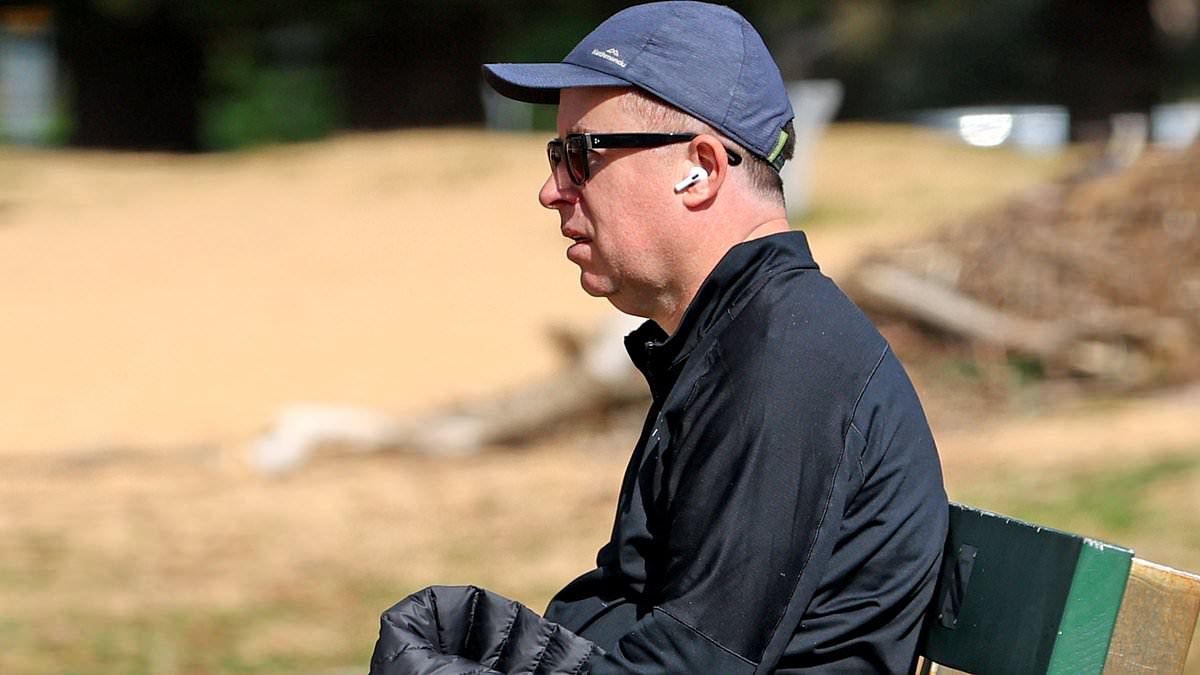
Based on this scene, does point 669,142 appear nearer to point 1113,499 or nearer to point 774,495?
point 774,495

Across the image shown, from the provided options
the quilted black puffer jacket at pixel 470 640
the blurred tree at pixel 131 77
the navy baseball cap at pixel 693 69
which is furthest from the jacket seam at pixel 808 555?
the blurred tree at pixel 131 77

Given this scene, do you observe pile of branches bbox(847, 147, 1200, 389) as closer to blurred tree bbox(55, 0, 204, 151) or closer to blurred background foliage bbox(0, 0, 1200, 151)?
blurred background foliage bbox(0, 0, 1200, 151)

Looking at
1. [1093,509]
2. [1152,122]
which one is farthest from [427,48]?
[1093,509]

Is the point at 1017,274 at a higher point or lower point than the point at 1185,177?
lower

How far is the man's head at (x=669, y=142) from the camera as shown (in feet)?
7.20

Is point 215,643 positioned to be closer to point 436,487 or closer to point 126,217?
point 436,487

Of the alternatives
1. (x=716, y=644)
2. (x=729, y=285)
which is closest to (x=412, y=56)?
(x=729, y=285)

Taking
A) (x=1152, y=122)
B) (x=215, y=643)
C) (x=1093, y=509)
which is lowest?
(x=215, y=643)

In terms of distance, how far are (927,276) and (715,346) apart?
29.1 feet

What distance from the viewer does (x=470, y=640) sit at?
2209mm

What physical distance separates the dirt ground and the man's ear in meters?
3.77

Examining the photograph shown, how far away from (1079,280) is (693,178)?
334 inches

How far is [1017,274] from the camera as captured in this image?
1042 centimetres

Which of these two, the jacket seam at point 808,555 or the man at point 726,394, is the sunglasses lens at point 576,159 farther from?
the jacket seam at point 808,555
